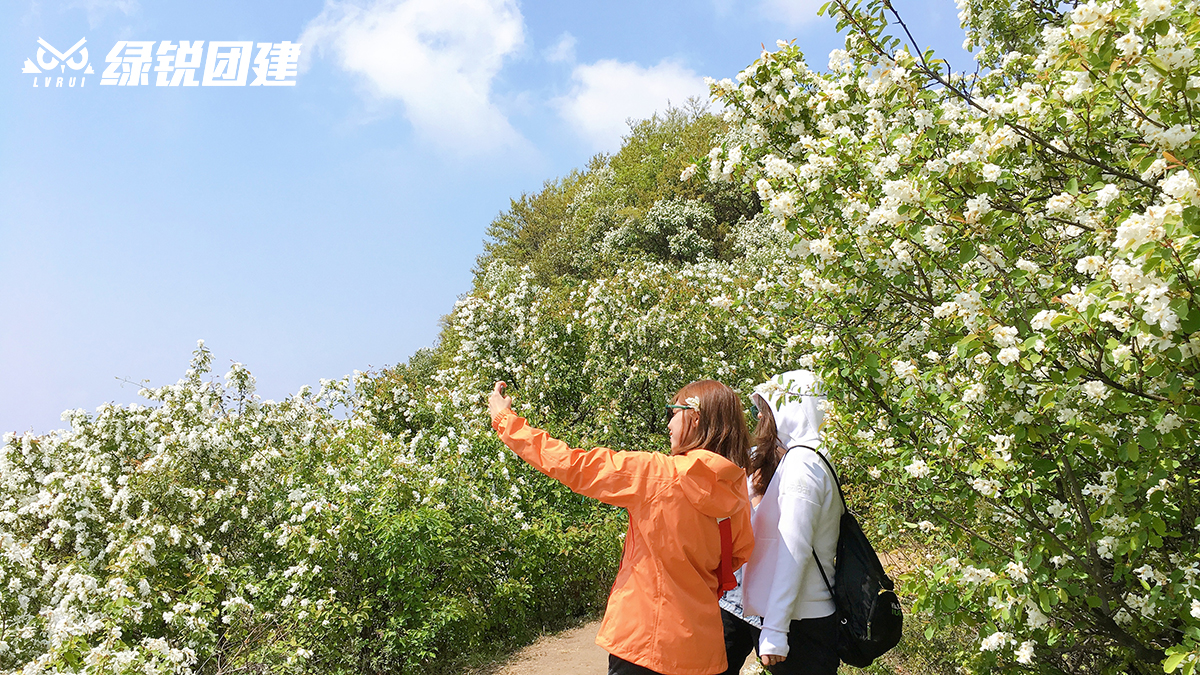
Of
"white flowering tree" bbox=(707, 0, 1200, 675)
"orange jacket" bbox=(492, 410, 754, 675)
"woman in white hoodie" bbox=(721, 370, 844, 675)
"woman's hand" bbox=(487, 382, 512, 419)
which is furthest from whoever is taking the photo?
"woman's hand" bbox=(487, 382, 512, 419)

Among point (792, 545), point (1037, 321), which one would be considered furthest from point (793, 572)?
point (1037, 321)

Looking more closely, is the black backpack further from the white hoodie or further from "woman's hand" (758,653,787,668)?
"woman's hand" (758,653,787,668)

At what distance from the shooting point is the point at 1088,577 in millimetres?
2402

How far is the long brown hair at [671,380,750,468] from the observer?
242cm

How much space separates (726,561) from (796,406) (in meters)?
0.63

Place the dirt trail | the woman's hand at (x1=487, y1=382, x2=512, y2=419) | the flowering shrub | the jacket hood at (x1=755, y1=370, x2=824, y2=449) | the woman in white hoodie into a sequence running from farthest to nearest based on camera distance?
the dirt trail < the flowering shrub < the jacket hood at (x1=755, y1=370, x2=824, y2=449) < the woman's hand at (x1=487, y1=382, x2=512, y2=419) < the woman in white hoodie

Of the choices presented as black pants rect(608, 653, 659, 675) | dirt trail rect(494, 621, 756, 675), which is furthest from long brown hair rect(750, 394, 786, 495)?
dirt trail rect(494, 621, 756, 675)

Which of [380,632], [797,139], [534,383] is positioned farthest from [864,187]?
[534,383]

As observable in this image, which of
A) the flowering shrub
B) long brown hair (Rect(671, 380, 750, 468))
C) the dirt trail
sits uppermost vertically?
long brown hair (Rect(671, 380, 750, 468))

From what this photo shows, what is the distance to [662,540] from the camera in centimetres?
228

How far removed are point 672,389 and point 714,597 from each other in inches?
273

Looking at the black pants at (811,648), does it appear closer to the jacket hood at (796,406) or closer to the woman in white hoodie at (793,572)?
the woman in white hoodie at (793,572)

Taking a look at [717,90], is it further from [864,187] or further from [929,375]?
[929,375]

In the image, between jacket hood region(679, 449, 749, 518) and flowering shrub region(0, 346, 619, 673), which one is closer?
jacket hood region(679, 449, 749, 518)
